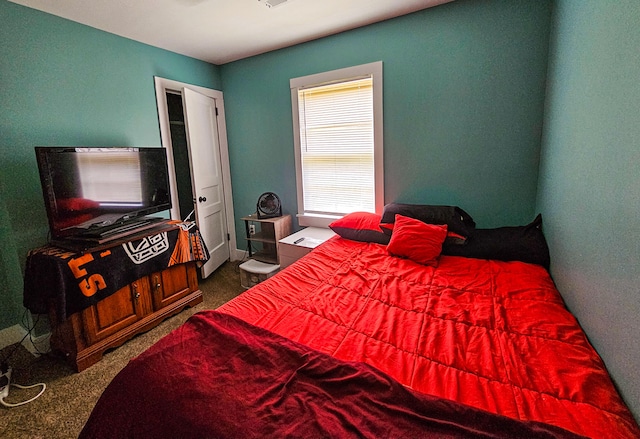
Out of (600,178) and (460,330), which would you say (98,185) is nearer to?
(460,330)

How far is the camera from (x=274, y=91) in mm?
3281

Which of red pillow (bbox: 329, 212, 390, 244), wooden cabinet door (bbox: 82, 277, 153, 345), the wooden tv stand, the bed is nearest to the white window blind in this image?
red pillow (bbox: 329, 212, 390, 244)

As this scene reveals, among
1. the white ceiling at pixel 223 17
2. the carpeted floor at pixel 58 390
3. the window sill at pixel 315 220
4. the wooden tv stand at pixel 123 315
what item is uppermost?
the white ceiling at pixel 223 17

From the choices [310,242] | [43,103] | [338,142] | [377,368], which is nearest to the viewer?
[377,368]

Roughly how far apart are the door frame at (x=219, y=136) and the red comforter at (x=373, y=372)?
2.10 metres

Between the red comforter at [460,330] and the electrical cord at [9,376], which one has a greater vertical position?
A: the red comforter at [460,330]

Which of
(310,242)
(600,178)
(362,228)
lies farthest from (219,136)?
(600,178)

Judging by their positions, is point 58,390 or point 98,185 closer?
point 58,390

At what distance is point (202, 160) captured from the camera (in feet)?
10.7

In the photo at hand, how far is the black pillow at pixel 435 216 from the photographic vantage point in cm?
224

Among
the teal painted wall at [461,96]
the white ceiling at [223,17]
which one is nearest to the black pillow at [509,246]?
the teal painted wall at [461,96]

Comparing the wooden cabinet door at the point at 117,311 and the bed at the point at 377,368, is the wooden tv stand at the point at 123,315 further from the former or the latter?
the bed at the point at 377,368

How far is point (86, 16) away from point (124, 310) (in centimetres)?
226

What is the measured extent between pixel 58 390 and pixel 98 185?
137 centimetres
